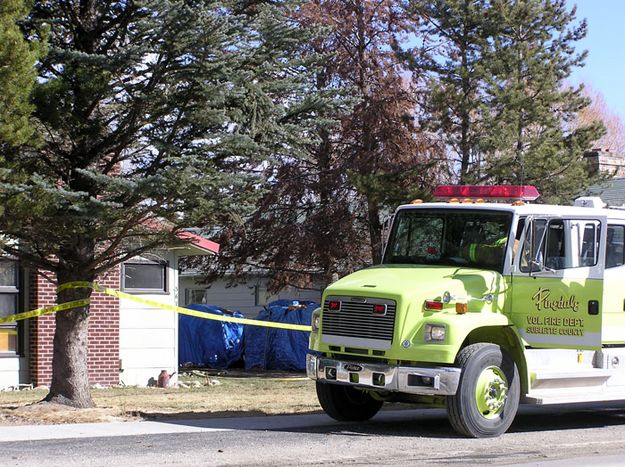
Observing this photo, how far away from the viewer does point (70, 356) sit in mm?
13680

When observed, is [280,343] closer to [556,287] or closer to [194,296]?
[194,296]

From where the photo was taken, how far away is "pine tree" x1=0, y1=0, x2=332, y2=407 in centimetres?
1188

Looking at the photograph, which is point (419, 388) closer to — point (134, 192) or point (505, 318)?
point (505, 318)

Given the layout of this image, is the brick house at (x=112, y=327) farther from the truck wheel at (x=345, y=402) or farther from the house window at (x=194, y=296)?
the house window at (x=194, y=296)

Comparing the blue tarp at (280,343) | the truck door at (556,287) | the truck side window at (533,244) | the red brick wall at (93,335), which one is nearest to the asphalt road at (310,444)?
the truck door at (556,287)

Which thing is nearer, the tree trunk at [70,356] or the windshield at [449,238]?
the windshield at [449,238]

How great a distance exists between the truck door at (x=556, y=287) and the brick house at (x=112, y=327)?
7.56 m

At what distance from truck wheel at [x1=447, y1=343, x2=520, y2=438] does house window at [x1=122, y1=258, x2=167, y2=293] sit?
10824 millimetres

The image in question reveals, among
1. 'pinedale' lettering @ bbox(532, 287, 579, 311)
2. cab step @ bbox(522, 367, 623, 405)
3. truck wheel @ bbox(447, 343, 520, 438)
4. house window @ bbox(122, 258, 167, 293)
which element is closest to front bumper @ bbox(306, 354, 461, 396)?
truck wheel @ bbox(447, 343, 520, 438)

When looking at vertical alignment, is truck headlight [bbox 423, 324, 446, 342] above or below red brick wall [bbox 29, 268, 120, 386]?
above

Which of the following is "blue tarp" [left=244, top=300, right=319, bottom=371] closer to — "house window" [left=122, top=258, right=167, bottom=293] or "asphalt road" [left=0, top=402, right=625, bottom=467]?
"house window" [left=122, top=258, right=167, bottom=293]

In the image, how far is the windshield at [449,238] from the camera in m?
11.5

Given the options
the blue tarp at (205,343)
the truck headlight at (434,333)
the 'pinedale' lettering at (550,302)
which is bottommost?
the blue tarp at (205,343)

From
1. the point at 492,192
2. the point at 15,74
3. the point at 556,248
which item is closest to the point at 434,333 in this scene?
the point at 556,248
